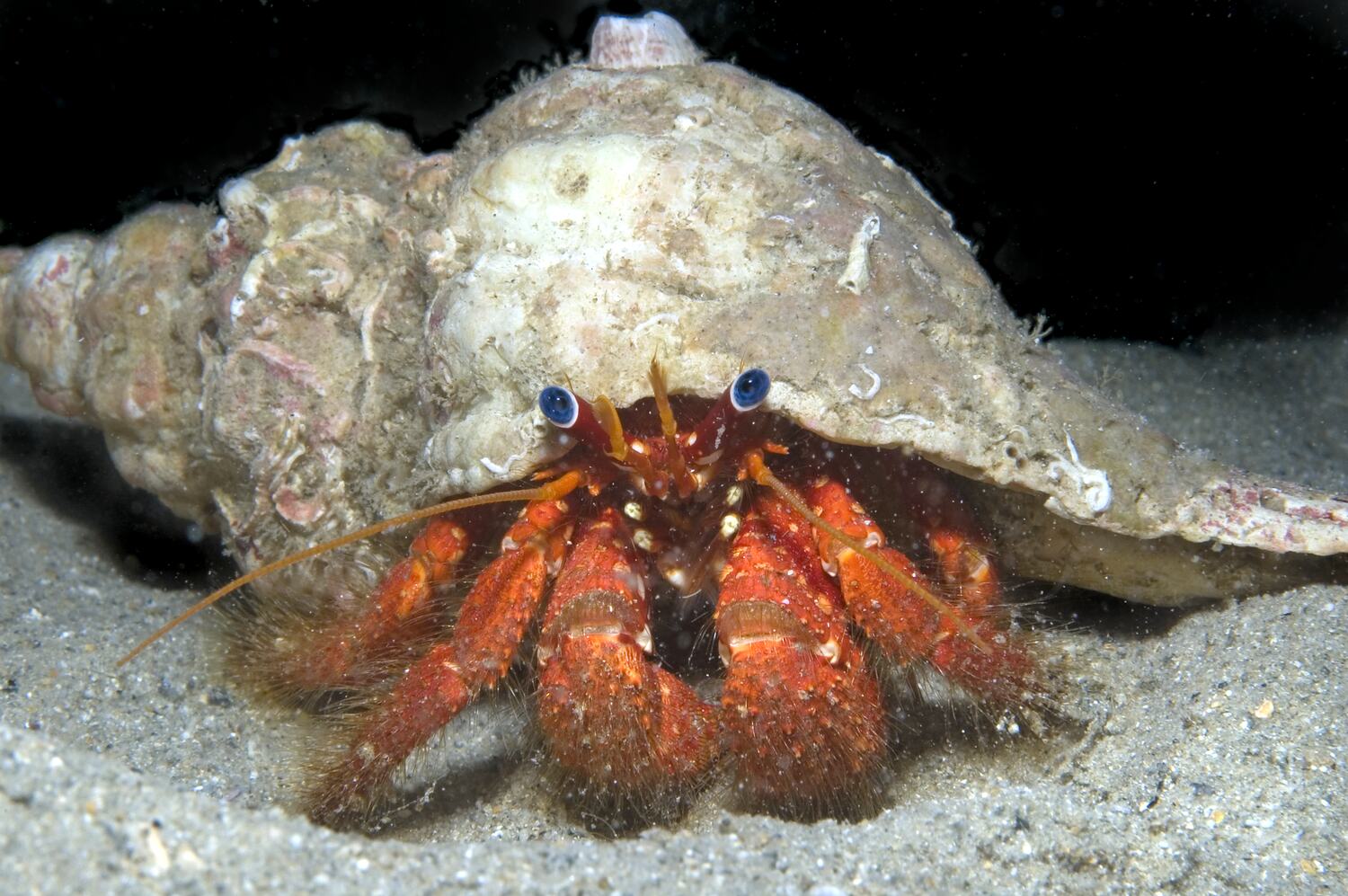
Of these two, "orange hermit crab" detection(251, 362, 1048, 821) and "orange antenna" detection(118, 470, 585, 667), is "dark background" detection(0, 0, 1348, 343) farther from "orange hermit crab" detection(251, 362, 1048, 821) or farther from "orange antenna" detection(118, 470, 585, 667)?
"orange antenna" detection(118, 470, 585, 667)

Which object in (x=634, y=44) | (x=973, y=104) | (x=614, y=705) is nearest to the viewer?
(x=614, y=705)

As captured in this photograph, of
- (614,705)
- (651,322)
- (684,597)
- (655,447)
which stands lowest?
(684,597)

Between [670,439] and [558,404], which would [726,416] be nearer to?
[670,439]

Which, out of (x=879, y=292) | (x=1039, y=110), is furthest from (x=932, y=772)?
(x=1039, y=110)

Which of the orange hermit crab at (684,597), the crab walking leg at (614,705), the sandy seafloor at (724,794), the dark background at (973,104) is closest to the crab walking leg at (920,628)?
the orange hermit crab at (684,597)

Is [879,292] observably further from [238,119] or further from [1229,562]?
[238,119]

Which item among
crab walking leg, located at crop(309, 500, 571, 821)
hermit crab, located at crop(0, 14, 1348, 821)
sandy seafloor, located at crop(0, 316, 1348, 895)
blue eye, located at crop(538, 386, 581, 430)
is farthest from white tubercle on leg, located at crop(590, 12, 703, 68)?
sandy seafloor, located at crop(0, 316, 1348, 895)

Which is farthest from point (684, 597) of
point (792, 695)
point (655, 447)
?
point (792, 695)
